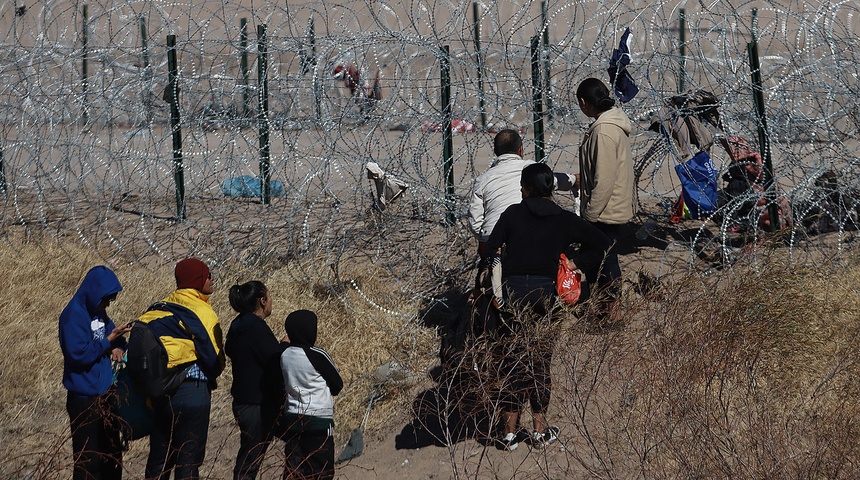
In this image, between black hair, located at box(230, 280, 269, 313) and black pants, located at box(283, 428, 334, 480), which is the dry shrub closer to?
black pants, located at box(283, 428, 334, 480)

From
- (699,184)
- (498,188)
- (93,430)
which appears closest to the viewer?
(93,430)

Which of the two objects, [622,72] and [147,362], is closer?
[147,362]

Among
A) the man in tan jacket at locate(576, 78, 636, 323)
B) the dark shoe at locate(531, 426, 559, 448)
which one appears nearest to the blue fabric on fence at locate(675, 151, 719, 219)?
the man in tan jacket at locate(576, 78, 636, 323)

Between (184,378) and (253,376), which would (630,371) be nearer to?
(253,376)

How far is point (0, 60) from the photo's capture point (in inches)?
315

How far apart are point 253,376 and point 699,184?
3.55 meters

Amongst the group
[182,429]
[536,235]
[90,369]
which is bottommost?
[182,429]

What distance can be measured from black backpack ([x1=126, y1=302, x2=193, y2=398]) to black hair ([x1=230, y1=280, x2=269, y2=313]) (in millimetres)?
386

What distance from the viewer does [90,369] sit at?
4336 mm

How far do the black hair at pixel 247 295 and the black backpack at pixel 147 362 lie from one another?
0.39 m

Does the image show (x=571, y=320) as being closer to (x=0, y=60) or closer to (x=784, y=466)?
(x=784, y=466)

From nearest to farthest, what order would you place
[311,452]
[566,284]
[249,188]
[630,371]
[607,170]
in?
1. [311,452]
2. [630,371]
3. [566,284]
4. [607,170]
5. [249,188]

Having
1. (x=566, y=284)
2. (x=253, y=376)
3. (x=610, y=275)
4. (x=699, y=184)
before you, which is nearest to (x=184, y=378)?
(x=253, y=376)

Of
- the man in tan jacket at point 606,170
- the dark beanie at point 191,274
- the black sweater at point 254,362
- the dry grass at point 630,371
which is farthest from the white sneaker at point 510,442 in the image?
the dark beanie at point 191,274
